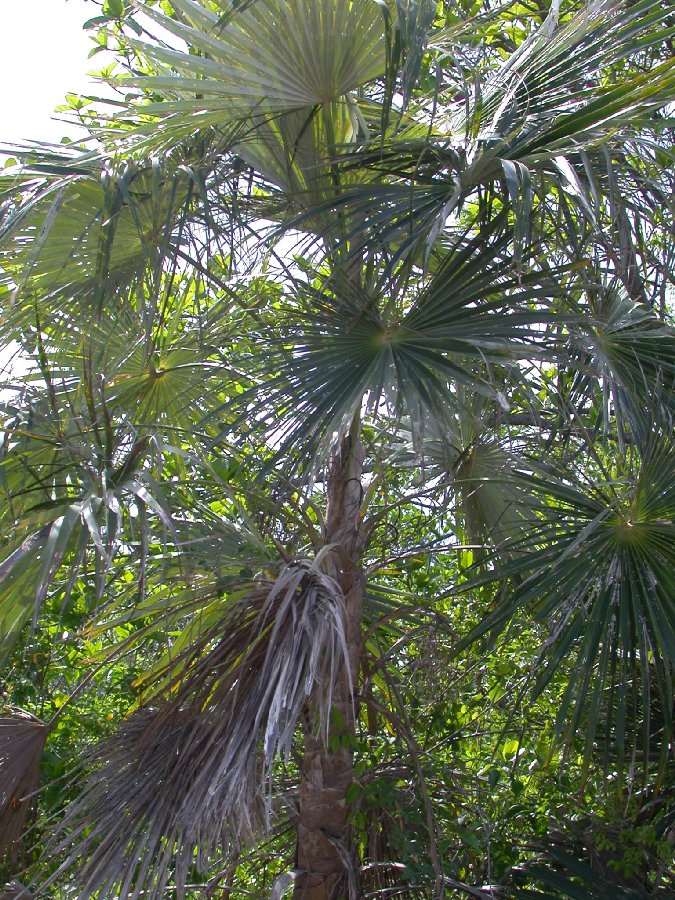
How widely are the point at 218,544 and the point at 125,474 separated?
54cm

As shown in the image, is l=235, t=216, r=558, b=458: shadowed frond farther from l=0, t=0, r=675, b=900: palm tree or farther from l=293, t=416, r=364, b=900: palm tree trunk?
l=293, t=416, r=364, b=900: palm tree trunk

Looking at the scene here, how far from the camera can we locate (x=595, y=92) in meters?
2.47

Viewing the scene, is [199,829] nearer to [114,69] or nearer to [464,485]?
[464,485]

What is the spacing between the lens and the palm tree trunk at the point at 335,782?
2660 millimetres

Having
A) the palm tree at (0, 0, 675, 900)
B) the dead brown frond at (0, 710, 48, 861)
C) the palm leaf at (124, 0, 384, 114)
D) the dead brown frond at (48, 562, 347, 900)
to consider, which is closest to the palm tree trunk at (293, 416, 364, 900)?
the palm tree at (0, 0, 675, 900)

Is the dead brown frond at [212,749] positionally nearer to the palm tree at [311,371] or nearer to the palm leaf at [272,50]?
the palm tree at [311,371]

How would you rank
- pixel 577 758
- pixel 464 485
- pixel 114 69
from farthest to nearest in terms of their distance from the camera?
pixel 114 69 → pixel 577 758 → pixel 464 485

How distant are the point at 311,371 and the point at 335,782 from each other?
123 centimetres

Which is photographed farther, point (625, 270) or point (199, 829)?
point (625, 270)

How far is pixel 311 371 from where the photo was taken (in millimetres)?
2580

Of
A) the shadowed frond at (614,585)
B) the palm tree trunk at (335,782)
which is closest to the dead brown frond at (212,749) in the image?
the palm tree trunk at (335,782)

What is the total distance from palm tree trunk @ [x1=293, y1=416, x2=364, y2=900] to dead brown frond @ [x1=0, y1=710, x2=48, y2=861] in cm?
82

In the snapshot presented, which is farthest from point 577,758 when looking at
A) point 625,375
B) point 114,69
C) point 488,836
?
point 114,69

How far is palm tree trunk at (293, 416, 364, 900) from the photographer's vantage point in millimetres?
2660
